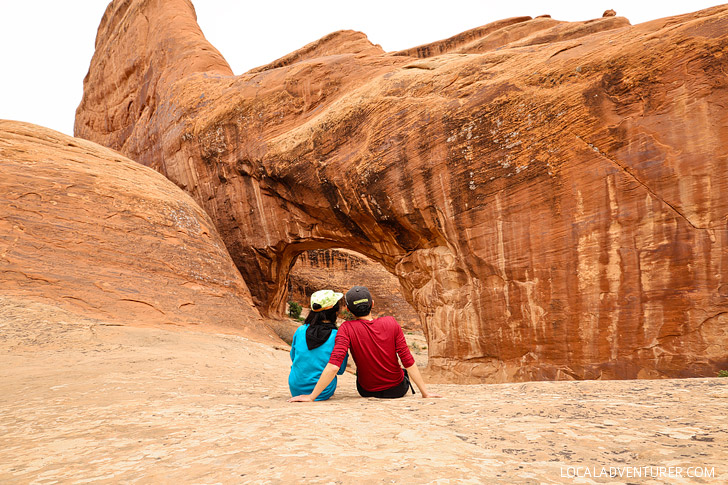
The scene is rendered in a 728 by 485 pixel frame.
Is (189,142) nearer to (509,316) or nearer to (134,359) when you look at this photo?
(134,359)

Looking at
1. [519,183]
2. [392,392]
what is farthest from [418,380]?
[519,183]

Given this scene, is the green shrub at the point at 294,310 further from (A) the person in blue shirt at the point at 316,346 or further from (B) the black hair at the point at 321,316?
(B) the black hair at the point at 321,316

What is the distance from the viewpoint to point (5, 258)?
9.38 m

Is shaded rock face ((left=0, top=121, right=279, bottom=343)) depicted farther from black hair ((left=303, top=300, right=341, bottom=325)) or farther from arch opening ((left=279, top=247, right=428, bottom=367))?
arch opening ((left=279, top=247, right=428, bottom=367))

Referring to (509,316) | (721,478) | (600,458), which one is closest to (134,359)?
(600,458)

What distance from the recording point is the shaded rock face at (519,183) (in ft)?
25.6

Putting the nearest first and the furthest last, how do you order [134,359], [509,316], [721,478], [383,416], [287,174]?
[721,478] < [383,416] < [134,359] < [509,316] < [287,174]

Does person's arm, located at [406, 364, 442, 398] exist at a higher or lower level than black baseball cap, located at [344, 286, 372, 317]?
lower

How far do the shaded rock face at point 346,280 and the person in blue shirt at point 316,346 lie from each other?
74.6 ft

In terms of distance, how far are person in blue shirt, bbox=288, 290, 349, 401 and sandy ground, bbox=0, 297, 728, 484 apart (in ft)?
1.04

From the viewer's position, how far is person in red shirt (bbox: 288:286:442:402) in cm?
408

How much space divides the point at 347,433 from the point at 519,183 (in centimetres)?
821

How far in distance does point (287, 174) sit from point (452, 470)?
12.5 metres

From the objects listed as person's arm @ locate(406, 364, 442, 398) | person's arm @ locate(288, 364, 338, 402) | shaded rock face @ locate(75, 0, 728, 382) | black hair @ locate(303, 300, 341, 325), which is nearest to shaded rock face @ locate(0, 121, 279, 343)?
shaded rock face @ locate(75, 0, 728, 382)
